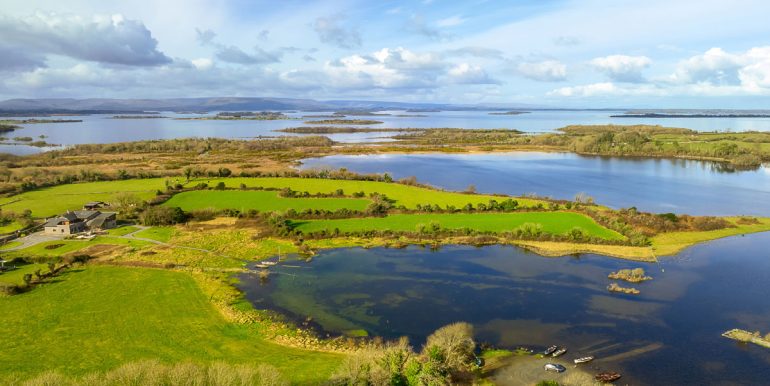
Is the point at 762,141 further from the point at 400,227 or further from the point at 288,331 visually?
the point at 288,331

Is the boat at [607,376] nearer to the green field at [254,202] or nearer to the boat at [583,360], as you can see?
the boat at [583,360]

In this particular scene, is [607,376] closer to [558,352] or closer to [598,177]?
[558,352]

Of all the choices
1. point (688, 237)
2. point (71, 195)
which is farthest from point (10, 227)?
point (688, 237)

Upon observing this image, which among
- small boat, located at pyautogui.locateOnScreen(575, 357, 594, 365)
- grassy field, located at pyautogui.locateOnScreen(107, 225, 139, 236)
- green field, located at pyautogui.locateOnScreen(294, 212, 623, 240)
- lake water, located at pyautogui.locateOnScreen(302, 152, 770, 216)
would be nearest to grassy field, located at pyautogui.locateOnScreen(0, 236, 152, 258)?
grassy field, located at pyautogui.locateOnScreen(107, 225, 139, 236)

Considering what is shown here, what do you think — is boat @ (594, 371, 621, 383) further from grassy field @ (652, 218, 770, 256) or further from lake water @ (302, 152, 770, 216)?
lake water @ (302, 152, 770, 216)

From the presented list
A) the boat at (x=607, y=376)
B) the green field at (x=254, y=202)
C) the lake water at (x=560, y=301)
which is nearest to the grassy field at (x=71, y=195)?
the green field at (x=254, y=202)

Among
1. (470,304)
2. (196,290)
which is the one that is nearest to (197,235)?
(196,290)
